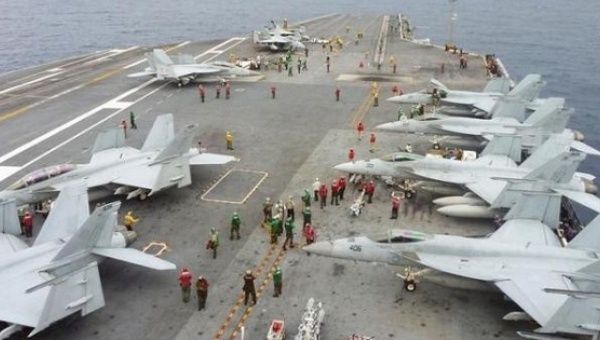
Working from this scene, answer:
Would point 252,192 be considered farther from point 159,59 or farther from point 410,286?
→ point 159,59

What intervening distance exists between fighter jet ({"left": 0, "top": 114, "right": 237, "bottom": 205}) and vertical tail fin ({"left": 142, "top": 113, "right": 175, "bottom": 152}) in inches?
20.0

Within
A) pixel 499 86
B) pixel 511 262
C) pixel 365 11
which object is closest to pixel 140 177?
pixel 511 262

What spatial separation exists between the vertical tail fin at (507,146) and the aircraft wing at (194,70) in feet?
92.8

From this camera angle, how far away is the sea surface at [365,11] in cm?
7325

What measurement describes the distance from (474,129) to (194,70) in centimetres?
2721

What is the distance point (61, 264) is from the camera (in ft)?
57.3

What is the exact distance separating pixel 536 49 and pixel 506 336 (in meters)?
81.9

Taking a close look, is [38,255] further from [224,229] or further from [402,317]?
[402,317]

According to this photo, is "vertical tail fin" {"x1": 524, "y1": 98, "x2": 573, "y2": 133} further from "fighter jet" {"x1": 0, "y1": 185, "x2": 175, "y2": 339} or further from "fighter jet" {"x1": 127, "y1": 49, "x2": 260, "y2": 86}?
"fighter jet" {"x1": 127, "y1": 49, "x2": 260, "y2": 86}

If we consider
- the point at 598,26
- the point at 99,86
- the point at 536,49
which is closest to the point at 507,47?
the point at 536,49

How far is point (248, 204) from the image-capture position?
26891mm

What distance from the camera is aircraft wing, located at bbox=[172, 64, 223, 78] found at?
49362 millimetres

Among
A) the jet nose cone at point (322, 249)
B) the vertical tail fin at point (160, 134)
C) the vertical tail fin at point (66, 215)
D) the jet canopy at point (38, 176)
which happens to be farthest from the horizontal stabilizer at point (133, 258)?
the vertical tail fin at point (160, 134)

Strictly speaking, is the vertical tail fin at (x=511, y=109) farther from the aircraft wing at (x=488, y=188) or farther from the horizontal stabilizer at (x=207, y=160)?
the horizontal stabilizer at (x=207, y=160)
